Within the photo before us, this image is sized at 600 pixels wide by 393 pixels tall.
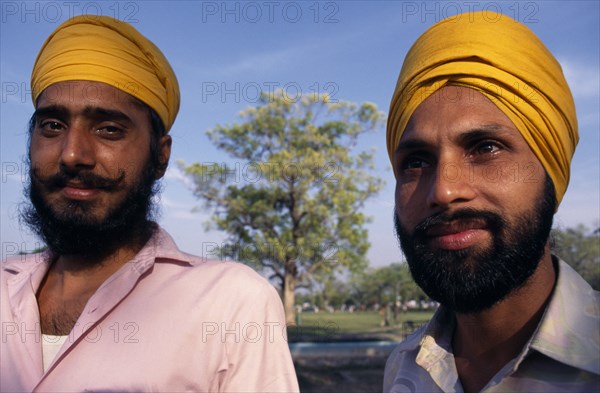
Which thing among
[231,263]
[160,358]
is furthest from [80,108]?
[160,358]

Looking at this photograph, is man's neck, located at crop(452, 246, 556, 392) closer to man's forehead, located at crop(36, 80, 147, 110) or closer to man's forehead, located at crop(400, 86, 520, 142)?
man's forehead, located at crop(400, 86, 520, 142)

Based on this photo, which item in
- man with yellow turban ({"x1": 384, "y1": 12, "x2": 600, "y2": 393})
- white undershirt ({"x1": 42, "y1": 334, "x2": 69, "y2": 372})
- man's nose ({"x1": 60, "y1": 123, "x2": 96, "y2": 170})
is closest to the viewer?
man with yellow turban ({"x1": 384, "y1": 12, "x2": 600, "y2": 393})

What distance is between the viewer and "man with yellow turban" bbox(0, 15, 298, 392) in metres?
2.04

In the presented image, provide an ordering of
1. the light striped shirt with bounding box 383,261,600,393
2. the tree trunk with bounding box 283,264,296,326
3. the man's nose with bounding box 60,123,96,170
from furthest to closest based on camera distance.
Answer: the tree trunk with bounding box 283,264,296,326 < the man's nose with bounding box 60,123,96,170 < the light striped shirt with bounding box 383,261,600,393

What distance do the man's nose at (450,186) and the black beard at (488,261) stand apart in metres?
0.05

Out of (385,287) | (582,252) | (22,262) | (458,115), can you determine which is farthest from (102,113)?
(385,287)

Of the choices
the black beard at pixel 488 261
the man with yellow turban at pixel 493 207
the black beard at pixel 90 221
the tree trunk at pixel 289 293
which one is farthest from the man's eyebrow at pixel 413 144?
the tree trunk at pixel 289 293

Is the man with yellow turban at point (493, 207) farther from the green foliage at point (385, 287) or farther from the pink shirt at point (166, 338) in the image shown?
the green foliage at point (385, 287)

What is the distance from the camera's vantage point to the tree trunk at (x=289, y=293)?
67.5 feet

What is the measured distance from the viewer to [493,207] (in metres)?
1.94

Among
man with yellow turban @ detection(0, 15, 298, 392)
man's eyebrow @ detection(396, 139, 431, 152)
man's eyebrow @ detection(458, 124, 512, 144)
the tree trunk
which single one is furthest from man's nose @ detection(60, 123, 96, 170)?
the tree trunk

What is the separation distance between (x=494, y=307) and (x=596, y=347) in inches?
13.7

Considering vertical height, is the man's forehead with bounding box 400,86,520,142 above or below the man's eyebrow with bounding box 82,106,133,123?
below

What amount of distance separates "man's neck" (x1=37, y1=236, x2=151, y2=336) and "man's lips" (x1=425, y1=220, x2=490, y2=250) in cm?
141
